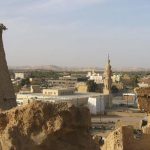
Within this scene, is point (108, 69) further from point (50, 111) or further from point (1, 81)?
point (50, 111)

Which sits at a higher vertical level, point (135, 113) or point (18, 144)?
point (18, 144)

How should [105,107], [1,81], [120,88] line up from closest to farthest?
1. [1,81]
2. [105,107]
3. [120,88]

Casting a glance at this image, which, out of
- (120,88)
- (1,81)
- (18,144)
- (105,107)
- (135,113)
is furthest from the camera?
(120,88)

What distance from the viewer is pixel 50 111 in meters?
5.78

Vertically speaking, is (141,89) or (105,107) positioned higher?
(141,89)

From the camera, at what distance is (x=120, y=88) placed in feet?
298

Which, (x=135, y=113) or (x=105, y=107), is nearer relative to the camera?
(x=135, y=113)

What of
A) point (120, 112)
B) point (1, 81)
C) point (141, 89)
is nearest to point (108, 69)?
point (120, 112)

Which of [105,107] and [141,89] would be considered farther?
[105,107]

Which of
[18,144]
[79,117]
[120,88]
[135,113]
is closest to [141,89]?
[79,117]

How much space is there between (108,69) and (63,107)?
52.8m

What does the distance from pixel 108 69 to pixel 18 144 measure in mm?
53127

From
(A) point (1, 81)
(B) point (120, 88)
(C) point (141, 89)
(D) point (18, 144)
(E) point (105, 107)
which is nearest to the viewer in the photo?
(D) point (18, 144)

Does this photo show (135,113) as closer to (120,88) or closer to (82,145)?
(120,88)
